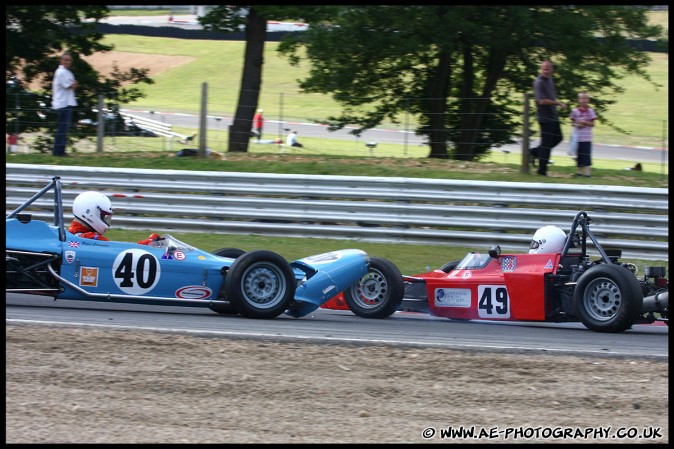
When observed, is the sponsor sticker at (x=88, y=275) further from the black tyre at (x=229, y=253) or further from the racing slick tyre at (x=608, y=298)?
the racing slick tyre at (x=608, y=298)

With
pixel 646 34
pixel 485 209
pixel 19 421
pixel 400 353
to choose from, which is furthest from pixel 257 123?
pixel 19 421

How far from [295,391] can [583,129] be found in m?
8.43

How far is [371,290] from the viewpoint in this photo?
8.91 meters

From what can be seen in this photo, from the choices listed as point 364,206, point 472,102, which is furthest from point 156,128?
point 364,206

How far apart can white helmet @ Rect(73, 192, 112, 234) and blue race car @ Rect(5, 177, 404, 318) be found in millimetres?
293

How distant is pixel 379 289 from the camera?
29.1 ft

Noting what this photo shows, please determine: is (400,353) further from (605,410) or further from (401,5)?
(401,5)

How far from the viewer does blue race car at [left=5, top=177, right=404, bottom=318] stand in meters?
8.02

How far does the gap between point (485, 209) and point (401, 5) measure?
17.1 feet

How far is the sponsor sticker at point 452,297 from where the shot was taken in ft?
28.5

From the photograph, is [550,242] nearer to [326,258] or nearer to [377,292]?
[377,292]

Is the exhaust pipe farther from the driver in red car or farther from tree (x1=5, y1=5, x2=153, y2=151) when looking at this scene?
tree (x1=5, y1=5, x2=153, y2=151)

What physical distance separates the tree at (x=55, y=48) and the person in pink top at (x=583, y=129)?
343 inches

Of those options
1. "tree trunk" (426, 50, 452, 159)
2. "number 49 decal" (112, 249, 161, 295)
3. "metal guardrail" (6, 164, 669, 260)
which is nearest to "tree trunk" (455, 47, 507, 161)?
"tree trunk" (426, 50, 452, 159)
